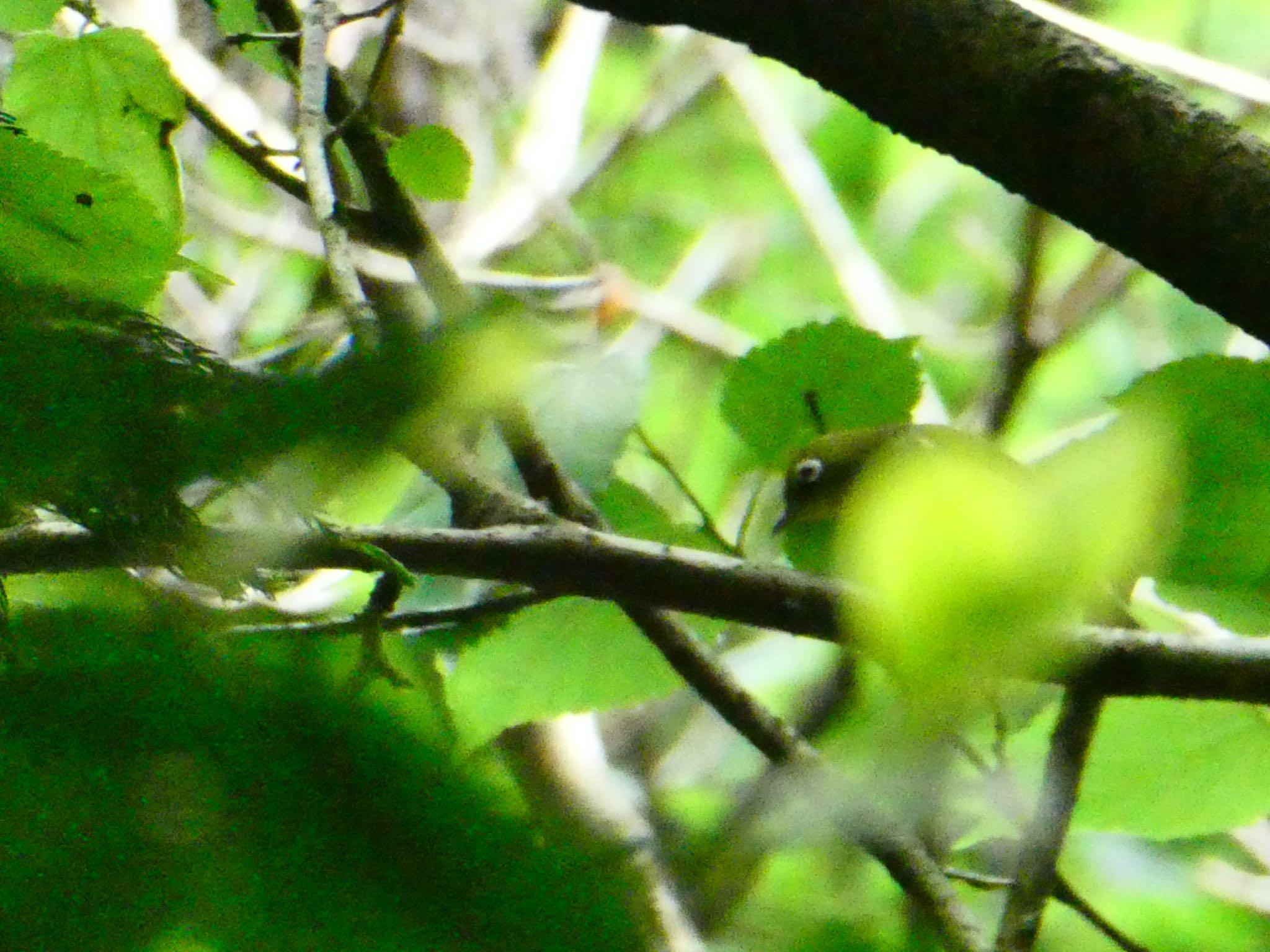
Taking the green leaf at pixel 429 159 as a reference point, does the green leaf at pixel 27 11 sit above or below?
below

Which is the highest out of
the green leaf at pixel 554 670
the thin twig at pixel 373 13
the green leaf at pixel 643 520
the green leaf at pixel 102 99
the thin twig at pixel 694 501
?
the thin twig at pixel 373 13

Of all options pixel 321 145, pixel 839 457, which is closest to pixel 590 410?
pixel 321 145

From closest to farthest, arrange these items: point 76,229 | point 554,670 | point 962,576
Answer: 1. point 962,576
2. point 76,229
3. point 554,670

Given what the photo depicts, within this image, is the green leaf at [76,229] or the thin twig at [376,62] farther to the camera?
the thin twig at [376,62]

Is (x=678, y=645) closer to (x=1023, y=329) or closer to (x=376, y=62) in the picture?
(x=376, y=62)

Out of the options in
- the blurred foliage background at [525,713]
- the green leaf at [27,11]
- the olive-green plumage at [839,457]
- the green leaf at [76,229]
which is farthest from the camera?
the olive-green plumage at [839,457]

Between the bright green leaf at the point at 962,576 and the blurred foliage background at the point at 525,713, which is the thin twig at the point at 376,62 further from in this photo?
the bright green leaf at the point at 962,576

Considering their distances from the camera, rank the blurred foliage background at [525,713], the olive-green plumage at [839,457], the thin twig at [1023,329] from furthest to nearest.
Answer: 1. the thin twig at [1023,329]
2. the olive-green plumage at [839,457]
3. the blurred foliage background at [525,713]

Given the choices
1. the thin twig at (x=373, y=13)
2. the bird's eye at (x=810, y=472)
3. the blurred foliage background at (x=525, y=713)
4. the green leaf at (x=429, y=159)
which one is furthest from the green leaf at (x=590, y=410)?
the bird's eye at (x=810, y=472)
